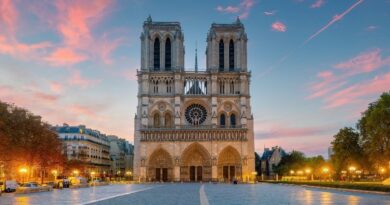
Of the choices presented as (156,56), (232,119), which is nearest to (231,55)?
(232,119)

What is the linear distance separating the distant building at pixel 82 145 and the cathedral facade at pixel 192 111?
13.9m

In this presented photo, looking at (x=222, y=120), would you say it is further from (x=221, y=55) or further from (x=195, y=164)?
(x=221, y=55)

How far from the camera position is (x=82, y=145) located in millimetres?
113500

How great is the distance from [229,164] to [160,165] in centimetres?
1385

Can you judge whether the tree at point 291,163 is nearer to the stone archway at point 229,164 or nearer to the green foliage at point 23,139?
the stone archway at point 229,164

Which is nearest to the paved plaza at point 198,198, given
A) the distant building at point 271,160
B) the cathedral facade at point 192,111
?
the cathedral facade at point 192,111

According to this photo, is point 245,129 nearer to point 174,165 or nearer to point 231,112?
point 231,112

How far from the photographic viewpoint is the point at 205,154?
347 feet

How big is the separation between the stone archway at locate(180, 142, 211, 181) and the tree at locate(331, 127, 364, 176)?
117ft

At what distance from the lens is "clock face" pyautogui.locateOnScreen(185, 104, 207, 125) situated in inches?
4267

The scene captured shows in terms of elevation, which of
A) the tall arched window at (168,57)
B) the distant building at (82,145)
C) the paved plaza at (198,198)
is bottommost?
the paved plaza at (198,198)

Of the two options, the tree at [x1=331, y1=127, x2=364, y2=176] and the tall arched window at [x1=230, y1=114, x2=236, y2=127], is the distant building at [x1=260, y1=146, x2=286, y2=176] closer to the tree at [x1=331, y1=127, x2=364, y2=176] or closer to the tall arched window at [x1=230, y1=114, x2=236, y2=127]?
the tall arched window at [x1=230, y1=114, x2=236, y2=127]

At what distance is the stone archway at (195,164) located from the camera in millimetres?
105438

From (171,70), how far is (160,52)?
14.9 ft
